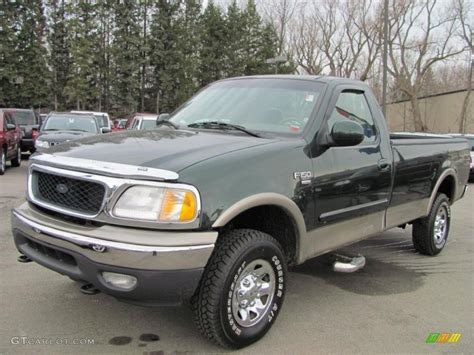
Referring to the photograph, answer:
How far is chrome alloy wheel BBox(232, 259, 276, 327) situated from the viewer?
10.9 ft

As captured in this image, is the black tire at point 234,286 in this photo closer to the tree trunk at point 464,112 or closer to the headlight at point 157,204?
the headlight at point 157,204

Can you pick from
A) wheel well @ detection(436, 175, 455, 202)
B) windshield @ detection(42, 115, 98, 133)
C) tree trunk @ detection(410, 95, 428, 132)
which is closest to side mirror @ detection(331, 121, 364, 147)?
wheel well @ detection(436, 175, 455, 202)

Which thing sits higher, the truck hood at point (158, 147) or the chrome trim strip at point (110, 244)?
the truck hood at point (158, 147)

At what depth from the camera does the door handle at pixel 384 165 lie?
4.53 meters

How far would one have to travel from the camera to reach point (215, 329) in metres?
3.14

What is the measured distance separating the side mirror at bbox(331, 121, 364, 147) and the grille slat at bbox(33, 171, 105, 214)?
188cm

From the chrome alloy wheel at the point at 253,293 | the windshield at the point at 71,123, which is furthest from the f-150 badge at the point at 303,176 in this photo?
the windshield at the point at 71,123

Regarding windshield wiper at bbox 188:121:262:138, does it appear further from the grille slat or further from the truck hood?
the grille slat

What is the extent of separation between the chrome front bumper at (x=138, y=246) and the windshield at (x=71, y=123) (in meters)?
10.2

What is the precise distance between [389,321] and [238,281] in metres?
1.52

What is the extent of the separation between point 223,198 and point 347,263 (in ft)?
6.06

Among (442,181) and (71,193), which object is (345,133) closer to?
(71,193)

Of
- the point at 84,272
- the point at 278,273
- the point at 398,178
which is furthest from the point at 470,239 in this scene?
the point at 84,272

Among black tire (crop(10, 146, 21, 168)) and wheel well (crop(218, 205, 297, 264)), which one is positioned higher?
wheel well (crop(218, 205, 297, 264))
